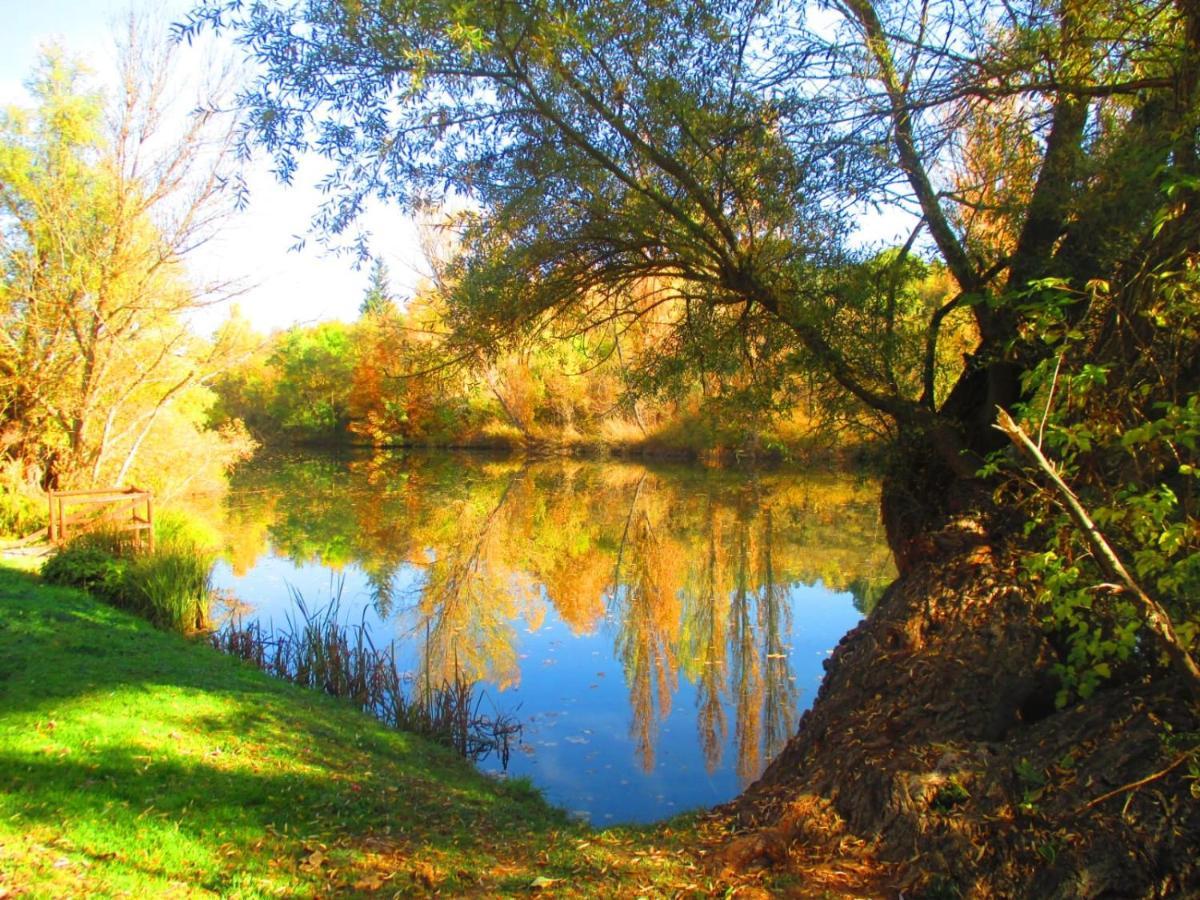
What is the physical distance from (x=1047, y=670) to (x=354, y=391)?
49.5 m

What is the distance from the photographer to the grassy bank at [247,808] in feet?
11.4

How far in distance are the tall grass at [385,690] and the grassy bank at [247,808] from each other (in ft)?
1.86

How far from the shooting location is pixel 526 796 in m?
6.32

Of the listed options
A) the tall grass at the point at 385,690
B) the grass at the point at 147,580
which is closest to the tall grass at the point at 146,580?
the grass at the point at 147,580

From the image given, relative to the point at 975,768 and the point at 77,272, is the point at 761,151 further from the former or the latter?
the point at 77,272

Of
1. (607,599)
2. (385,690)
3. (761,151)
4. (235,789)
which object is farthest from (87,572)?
(761,151)

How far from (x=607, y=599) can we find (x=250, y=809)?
974 cm

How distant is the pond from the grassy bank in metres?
1.75

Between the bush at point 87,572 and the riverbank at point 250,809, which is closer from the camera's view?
the riverbank at point 250,809

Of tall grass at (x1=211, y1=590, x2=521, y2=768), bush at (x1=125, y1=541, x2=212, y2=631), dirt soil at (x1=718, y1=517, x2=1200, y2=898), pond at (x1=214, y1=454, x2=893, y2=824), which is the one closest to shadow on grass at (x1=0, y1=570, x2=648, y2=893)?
tall grass at (x1=211, y1=590, x2=521, y2=768)

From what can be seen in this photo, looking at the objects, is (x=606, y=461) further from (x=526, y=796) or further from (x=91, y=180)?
(x=526, y=796)

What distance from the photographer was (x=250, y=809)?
4270 millimetres

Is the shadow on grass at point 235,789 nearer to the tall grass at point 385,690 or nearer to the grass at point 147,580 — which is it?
the tall grass at point 385,690

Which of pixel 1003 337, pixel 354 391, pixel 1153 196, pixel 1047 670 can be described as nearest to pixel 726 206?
pixel 1003 337
